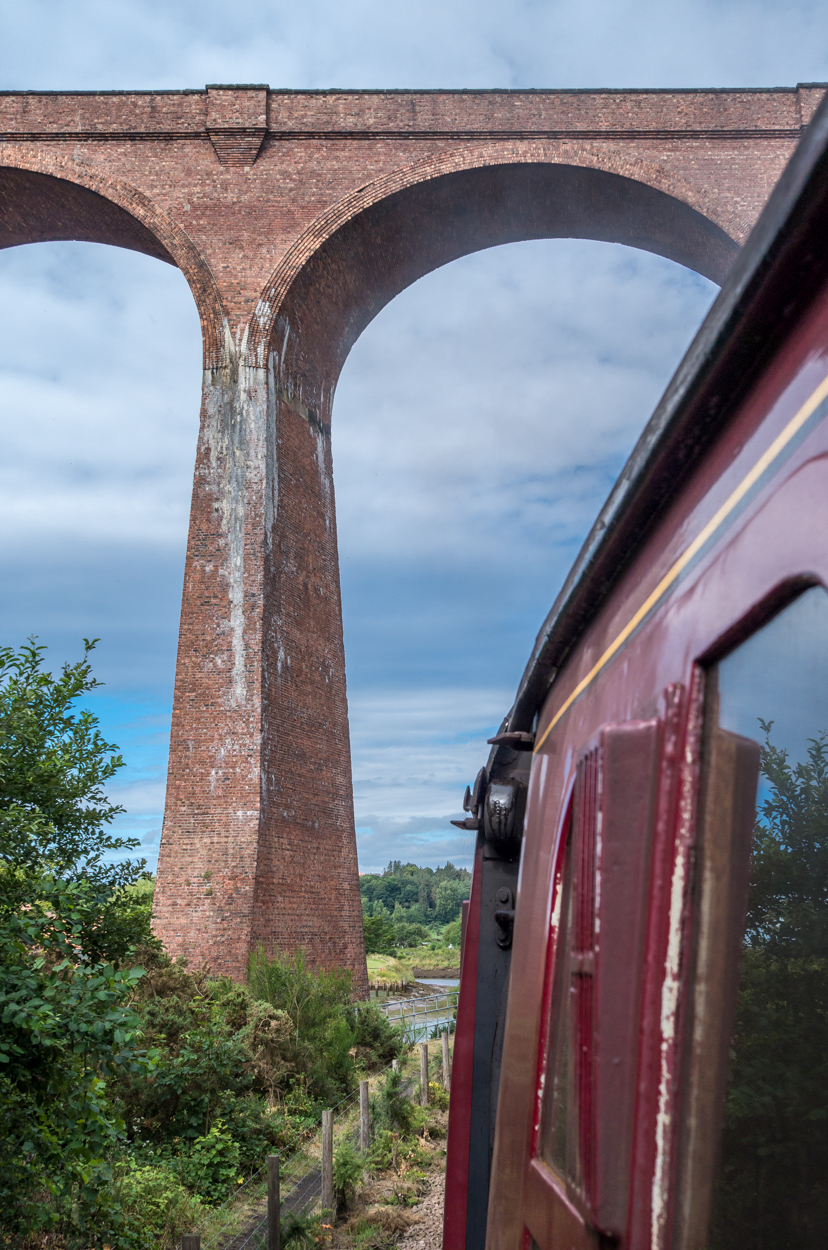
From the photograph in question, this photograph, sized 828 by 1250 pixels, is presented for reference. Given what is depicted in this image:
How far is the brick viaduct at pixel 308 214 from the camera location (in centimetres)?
1305

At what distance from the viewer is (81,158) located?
14.3 metres

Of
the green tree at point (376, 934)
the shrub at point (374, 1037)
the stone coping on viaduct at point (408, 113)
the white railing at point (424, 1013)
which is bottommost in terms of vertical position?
the green tree at point (376, 934)

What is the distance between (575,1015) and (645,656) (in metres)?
0.54

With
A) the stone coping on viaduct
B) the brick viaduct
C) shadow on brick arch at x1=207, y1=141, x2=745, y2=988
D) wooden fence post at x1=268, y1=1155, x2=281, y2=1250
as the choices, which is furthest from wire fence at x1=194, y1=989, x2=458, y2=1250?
the stone coping on viaduct

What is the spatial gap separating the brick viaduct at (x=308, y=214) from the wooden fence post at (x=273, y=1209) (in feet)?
21.0

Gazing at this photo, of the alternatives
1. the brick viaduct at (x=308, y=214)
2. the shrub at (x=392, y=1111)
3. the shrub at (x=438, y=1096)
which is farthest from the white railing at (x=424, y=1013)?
the shrub at (x=392, y=1111)

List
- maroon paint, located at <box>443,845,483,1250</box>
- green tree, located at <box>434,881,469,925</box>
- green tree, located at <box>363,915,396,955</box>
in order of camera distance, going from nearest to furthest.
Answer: maroon paint, located at <box>443,845,483,1250</box>
green tree, located at <box>363,915,396,955</box>
green tree, located at <box>434,881,469,925</box>

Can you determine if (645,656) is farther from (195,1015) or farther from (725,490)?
(195,1015)

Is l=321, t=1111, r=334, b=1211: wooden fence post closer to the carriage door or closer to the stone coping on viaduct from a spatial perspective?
the carriage door

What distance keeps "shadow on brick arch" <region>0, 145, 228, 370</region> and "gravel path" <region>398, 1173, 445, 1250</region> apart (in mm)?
11309

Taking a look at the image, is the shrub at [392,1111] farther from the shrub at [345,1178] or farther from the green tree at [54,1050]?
the green tree at [54,1050]

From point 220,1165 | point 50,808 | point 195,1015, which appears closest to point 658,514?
point 50,808

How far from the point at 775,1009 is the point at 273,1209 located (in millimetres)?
→ 6410

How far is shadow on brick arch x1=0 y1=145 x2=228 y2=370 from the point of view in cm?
1391
